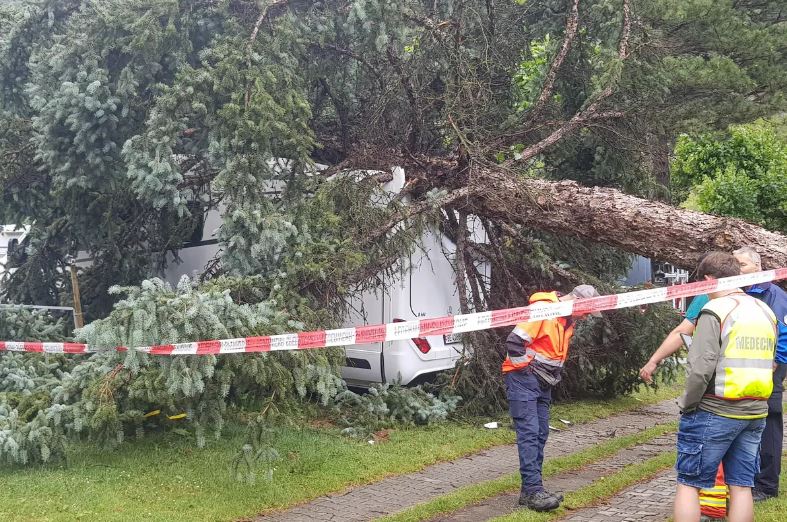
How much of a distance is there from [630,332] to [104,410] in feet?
17.5

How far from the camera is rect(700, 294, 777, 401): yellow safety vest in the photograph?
4094 mm

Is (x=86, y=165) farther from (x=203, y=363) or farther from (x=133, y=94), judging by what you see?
(x=203, y=363)

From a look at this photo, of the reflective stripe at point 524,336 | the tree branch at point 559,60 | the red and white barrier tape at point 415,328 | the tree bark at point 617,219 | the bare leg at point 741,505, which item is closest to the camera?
the bare leg at point 741,505

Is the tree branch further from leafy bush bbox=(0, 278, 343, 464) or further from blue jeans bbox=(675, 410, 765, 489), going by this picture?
blue jeans bbox=(675, 410, 765, 489)

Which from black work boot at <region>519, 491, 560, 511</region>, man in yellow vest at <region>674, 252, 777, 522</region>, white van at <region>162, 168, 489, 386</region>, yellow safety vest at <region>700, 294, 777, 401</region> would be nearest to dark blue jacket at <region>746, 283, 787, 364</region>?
man in yellow vest at <region>674, 252, 777, 522</region>

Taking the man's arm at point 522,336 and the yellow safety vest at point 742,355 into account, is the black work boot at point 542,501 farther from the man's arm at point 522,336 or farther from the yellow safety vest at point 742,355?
the yellow safety vest at point 742,355

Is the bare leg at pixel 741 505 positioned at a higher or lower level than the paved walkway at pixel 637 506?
higher

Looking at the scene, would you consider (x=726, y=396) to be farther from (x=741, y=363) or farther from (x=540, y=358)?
(x=540, y=358)

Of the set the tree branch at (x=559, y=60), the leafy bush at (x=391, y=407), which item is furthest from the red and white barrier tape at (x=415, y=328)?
the tree branch at (x=559, y=60)

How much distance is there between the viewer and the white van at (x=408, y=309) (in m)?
7.79

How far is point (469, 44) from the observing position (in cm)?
841

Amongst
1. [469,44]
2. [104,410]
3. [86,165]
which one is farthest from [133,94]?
[469,44]

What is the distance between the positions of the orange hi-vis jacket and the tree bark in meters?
1.83

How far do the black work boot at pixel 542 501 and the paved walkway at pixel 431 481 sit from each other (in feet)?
2.52
